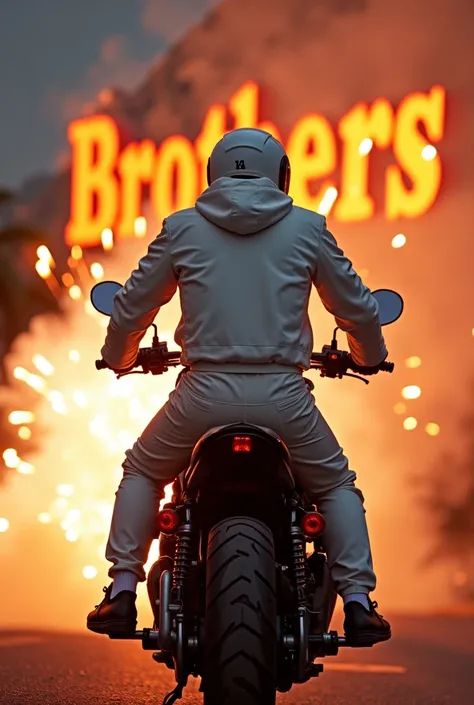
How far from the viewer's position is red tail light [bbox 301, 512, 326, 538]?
417 centimetres

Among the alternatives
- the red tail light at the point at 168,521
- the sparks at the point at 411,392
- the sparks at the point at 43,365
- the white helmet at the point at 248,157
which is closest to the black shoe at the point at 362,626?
the red tail light at the point at 168,521

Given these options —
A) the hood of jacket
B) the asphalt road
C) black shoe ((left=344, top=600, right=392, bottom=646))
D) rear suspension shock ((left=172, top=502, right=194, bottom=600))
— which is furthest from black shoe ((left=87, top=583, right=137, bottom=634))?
the asphalt road

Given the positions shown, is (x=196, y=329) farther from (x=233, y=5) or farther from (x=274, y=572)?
(x=233, y=5)

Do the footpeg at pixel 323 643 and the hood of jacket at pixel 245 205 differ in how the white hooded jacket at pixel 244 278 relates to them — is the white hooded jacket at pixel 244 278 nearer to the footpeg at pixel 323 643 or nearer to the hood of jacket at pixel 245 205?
the hood of jacket at pixel 245 205

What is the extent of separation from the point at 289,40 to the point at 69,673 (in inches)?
748

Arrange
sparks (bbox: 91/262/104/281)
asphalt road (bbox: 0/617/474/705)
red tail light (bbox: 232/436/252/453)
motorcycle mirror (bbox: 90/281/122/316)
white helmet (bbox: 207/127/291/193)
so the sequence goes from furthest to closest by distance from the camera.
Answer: sparks (bbox: 91/262/104/281)
asphalt road (bbox: 0/617/474/705)
motorcycle mirror (bbox: 90/281/122/316)
white helmet (bbox: 207/127/291/193)
red tail light (bbox: 232/436/252/453)

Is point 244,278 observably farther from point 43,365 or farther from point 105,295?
point 43,365

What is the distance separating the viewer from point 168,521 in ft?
13.6

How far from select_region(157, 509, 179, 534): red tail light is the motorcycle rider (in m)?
0.29

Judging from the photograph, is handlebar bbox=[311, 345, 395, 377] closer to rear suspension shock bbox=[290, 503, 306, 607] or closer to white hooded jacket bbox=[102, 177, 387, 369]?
white hooded jacket bbox=[102, 177, 387, 369]

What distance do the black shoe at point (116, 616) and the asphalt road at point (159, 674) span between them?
1.39 m

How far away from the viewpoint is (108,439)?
42.7ft

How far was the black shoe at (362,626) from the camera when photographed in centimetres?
426

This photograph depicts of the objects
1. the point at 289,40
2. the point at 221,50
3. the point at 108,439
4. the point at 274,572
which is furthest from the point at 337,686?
the point at 221,50
